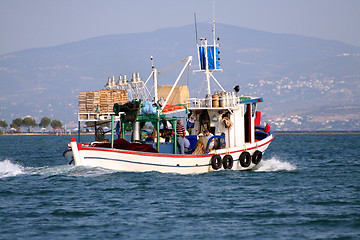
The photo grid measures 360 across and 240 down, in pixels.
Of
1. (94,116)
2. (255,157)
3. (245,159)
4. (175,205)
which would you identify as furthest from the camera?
(94,116)

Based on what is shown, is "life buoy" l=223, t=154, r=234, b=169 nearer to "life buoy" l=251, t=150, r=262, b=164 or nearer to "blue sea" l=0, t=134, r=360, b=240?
"blue sea" l=0, t=134, r=360, b=240

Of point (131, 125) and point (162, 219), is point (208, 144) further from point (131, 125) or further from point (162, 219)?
point (162, 219)

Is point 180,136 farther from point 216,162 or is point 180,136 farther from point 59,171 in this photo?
point 59,171

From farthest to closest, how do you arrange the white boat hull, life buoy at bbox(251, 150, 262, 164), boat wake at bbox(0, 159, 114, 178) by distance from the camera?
life buoy at bbox(251, 150, 262, 164) < boat wake at bbox(0, 159, 114, 178) < the white boat hull

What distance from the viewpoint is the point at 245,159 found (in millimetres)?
31516

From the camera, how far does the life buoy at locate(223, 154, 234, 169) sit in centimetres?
3028

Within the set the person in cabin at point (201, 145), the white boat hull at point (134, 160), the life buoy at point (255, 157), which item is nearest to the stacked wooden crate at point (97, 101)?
the white boat hull at point (134, 160)

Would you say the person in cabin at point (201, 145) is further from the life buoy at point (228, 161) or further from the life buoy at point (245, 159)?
the life buoy at point (245, 159)

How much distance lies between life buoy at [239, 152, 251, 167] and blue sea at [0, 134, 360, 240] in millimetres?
448

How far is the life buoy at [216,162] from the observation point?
29719 millimetres

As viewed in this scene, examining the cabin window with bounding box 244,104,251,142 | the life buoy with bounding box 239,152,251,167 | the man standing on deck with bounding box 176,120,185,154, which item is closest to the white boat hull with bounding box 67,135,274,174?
the man standing on deck with bounding box 176,120,185,154

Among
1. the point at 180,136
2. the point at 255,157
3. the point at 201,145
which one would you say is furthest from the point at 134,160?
the point at 255,157

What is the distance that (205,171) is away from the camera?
29734mm

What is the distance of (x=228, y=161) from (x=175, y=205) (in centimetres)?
907
